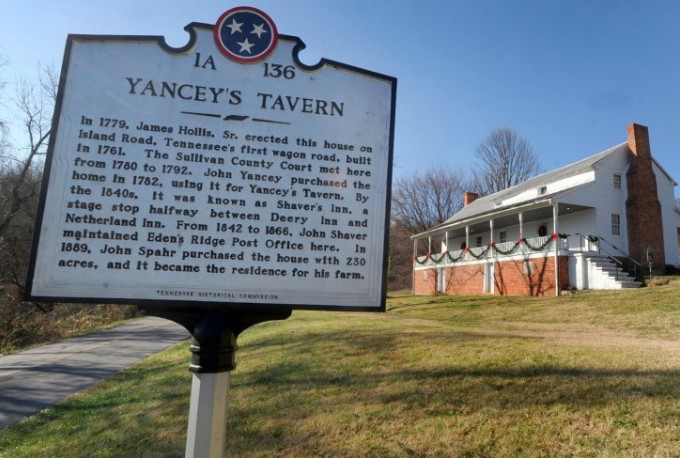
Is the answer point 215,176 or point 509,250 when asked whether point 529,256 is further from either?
point 215,176

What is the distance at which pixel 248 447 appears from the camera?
13.6ft

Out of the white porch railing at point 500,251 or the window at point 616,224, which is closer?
the white porch railing at point 500,251

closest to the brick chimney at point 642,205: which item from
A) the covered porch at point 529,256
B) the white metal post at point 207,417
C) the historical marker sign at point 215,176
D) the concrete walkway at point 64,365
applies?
the covered porch at point 529,256

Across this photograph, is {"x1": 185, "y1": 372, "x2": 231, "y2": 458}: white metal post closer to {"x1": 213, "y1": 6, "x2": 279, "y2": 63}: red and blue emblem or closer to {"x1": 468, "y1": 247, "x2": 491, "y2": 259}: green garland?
{"x1": 213, "y1": 6, "x2": 279, "y2": 63}: red and blue emblem

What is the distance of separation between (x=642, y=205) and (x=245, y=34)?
80.1ft

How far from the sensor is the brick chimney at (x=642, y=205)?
68.0 ft

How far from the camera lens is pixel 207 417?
2258 millimetres

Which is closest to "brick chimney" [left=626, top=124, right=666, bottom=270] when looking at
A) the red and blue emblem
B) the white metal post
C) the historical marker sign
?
the historical marker sign

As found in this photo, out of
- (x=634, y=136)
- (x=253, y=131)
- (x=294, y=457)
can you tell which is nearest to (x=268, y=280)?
(x=253, y=131)

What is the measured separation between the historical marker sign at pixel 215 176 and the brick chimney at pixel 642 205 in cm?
2294

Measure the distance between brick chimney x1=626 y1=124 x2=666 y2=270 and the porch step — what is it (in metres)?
3.45

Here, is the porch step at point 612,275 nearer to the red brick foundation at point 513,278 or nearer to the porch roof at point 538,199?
the red brick foundation at point 513,278

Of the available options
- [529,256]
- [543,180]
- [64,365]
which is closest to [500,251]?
[529,256]

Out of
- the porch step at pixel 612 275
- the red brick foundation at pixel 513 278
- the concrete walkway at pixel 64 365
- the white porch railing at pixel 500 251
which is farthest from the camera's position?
the white porch railing at pixel 500 251
